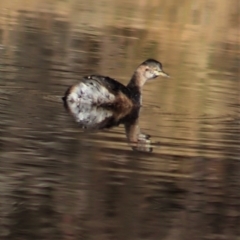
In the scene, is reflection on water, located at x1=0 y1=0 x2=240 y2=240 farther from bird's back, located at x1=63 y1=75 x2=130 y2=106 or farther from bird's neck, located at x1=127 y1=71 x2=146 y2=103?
bird's back, located at x1=63 y1=75 x2=130 y2=106

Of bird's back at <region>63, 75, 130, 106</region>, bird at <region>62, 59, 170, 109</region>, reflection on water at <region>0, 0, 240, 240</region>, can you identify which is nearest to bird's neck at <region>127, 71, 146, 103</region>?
bird at <region>62, 59, 170, 109</region>

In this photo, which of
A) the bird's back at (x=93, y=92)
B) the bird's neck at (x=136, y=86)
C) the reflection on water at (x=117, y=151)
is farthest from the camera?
the bird's neck at (x=136, y=86)

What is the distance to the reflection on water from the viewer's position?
7551 millimetres

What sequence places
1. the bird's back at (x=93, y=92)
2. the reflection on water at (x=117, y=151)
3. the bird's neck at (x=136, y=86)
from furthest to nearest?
the bird's neck at (x=136, y=86)
the bird's back at (x=93, y=92)
the reflection on water at (x=117, y=151)

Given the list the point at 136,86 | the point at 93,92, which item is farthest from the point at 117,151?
the point at 136,86

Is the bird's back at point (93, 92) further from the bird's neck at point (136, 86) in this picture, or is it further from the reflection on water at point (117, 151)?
the bird's neck at point (136, 86)

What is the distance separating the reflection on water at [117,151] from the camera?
7551 mm

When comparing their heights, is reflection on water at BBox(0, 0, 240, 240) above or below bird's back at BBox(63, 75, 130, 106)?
below

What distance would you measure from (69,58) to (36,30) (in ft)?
16.6

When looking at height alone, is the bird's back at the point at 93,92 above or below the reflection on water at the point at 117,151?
above

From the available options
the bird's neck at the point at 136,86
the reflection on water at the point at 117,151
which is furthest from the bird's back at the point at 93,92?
the bird's neck at the point at 136,86

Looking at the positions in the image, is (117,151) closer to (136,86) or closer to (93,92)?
(93,92)

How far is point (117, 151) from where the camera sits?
9906 millimetres

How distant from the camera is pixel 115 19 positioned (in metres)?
28.0
